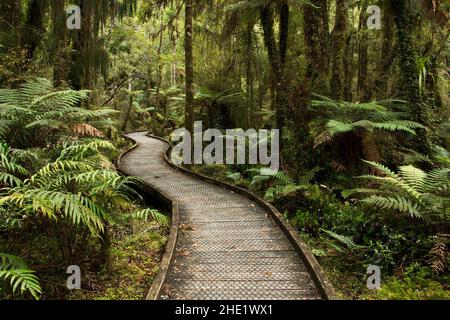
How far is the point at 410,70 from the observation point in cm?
775

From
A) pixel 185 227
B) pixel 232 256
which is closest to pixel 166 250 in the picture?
pixel 232 256

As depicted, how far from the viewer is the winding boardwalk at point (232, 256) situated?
167 inches

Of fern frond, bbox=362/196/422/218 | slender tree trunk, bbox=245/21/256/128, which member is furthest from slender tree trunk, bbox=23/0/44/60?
fern frond, bbox=362/196/422/218

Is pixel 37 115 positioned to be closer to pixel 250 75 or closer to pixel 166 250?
pixel 166 250

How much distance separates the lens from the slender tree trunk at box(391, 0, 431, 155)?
25.2 ft

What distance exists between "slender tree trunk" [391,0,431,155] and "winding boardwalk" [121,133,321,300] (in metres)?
3.85

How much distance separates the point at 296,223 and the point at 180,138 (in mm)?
12898

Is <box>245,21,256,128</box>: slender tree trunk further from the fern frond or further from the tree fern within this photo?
the tree fern

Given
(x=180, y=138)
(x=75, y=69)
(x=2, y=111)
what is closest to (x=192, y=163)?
(x=75, y=69)

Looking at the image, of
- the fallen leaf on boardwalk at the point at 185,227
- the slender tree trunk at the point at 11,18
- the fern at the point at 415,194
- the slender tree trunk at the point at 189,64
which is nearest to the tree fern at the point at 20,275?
the fallen leaf on boardwalk at the point at 185,227

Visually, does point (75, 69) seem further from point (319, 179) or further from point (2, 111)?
point (319, 179)

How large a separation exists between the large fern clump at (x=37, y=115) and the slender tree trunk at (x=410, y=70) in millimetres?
6216

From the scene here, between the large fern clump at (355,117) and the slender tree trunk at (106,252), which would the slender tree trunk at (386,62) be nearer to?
the large fern clump at (355,117)

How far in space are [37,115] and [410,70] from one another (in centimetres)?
734
